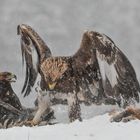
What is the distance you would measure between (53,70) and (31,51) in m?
0.54

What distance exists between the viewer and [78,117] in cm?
710

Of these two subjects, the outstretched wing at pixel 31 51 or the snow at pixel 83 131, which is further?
the outstretched wing at pixel 31 51

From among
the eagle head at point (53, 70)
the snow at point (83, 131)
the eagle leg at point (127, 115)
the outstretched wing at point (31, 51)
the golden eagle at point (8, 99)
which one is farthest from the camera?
the golden eagle at point (8, 99)

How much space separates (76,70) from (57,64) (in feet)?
0.63

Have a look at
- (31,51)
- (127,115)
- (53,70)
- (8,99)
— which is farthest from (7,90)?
(127,115)

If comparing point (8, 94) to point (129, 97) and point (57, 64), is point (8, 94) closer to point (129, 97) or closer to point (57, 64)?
point (57, 64)

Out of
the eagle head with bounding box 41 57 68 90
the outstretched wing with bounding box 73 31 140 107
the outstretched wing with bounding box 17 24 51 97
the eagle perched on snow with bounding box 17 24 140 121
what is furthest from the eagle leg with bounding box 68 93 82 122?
the outstretched wing with bounding box 17 24 51 97

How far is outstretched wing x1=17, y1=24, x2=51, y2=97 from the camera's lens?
7422mm

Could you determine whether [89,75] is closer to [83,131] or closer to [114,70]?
[114,70]

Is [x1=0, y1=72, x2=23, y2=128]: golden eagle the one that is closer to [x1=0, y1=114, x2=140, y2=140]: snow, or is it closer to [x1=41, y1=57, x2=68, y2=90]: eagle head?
[x1=41, y1=57, x2=68, y2=90]: eagle head

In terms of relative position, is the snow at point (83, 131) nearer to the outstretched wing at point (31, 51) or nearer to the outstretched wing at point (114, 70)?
the outstretched wing at point (114, 70)

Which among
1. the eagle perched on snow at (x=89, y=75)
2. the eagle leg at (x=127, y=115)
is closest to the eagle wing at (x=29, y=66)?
the eagle perched on snow at (x=89, y=75)

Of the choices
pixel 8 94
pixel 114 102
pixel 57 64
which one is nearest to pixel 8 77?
pixel 8 94

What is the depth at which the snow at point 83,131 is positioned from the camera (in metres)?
6.00
